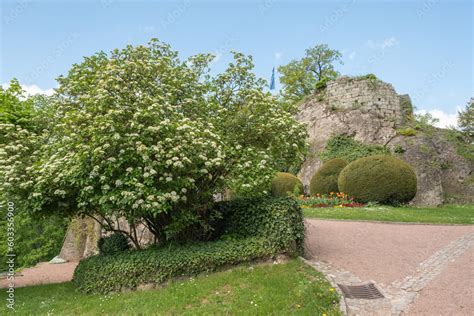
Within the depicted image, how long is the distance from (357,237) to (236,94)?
17.6 ft

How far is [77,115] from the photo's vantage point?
686 centimetres

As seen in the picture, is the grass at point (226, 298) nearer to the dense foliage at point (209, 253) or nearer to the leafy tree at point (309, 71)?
the dense foliage at point (209, 253)

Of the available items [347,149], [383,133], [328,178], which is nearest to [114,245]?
[328,178]

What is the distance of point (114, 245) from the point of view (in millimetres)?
8969

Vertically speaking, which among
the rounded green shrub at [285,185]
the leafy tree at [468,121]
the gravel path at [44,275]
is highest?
the leafy tree at [468,121]

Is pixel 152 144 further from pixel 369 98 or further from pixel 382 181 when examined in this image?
pixel 369 98

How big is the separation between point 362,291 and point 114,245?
6.03m

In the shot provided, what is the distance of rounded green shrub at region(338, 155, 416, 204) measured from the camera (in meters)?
16.2

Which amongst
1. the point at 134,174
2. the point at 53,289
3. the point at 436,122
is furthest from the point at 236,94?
the point at 436,122

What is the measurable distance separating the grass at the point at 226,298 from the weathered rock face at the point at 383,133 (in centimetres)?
1345

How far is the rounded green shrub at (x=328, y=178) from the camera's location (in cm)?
1927

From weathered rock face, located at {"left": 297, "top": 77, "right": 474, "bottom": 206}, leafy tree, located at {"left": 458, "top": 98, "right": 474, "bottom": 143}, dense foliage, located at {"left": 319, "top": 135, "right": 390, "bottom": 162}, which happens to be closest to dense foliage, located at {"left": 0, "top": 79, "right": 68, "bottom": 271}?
weathered rock face, located at {"left": 297, "top": 77, "right": 474, "bottom": 206}

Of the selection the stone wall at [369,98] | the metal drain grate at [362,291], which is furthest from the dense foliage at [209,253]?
the stone wall at [369,98]

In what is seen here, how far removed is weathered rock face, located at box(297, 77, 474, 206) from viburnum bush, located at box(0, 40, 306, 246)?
11.5 meters
